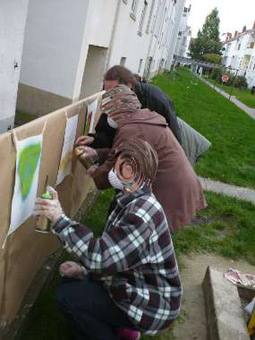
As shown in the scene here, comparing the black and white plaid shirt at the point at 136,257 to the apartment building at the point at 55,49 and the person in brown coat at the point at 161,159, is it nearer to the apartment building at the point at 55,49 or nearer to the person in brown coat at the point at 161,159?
the person in brown coat at the point at 161,159

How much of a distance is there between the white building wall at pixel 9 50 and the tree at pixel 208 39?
8582cm

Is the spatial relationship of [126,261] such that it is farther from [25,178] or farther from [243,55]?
[243,55]

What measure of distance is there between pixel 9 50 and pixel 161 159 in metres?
3.54

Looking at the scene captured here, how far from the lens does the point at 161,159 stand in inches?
116

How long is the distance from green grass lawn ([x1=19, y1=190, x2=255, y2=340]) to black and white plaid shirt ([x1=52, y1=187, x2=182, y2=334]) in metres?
0.80

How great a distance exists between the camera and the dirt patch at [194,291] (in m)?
3.37

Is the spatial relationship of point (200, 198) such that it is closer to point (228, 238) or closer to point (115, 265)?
point (115, 265)

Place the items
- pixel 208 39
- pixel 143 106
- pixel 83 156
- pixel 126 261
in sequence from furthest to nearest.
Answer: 1. pixel 208 39
2. pixel 143 106
3. pixel 83 156
4. pixel 126 261

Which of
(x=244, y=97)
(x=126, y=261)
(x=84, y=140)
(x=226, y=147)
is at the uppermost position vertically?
(x=84, y=140)

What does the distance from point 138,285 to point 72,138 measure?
62.4 inches

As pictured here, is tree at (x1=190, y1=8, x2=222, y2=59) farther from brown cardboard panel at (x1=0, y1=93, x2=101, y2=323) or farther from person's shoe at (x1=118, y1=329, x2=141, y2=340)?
person's shoe at (x1=118, y1=329, x2=141, y2=340)

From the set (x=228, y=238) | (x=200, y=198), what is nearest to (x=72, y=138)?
(x=200, y=198)

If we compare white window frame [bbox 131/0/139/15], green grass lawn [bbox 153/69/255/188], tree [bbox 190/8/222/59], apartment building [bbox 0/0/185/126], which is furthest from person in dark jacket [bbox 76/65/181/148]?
tree [bbox 190/8/222/59]

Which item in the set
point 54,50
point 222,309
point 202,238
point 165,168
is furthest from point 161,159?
point 54,50
